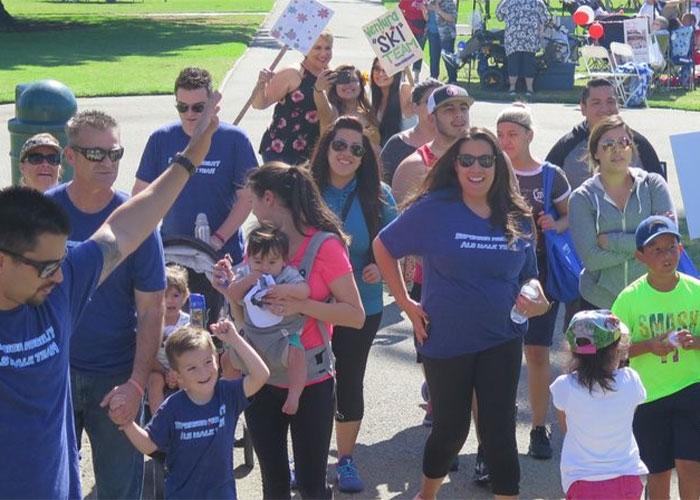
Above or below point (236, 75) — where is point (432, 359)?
below

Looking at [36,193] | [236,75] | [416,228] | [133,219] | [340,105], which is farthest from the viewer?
[236,75]

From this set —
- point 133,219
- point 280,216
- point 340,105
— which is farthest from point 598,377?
point 340,105

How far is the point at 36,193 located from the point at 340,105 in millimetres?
5262

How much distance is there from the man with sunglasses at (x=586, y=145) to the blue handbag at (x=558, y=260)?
47 centimetres

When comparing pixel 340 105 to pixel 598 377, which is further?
pixel 340 105

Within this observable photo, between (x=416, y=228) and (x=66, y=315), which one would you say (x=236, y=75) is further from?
(x=66, y=315)

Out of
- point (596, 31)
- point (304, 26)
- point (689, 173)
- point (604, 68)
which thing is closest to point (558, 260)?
point (689, 173)

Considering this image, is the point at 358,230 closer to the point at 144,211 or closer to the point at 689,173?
the point at 689,173

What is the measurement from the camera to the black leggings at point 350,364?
242 inches

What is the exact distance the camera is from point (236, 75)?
79.5 ft

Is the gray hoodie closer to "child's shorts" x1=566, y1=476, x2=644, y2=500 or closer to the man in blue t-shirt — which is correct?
"child's shorts" x1=566, y1=476, x2=644, y2=500

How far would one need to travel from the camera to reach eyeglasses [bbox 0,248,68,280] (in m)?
3.29

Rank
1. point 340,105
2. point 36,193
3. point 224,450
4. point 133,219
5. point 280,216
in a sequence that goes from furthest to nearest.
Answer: point 340,105
point 280,216
point 224,450
point 133,219
point 36,193

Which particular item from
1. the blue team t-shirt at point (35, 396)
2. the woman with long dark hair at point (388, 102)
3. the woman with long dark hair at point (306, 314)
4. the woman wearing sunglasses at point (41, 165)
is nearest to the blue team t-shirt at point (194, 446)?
the woman with long dark hair at point (306, 314)
